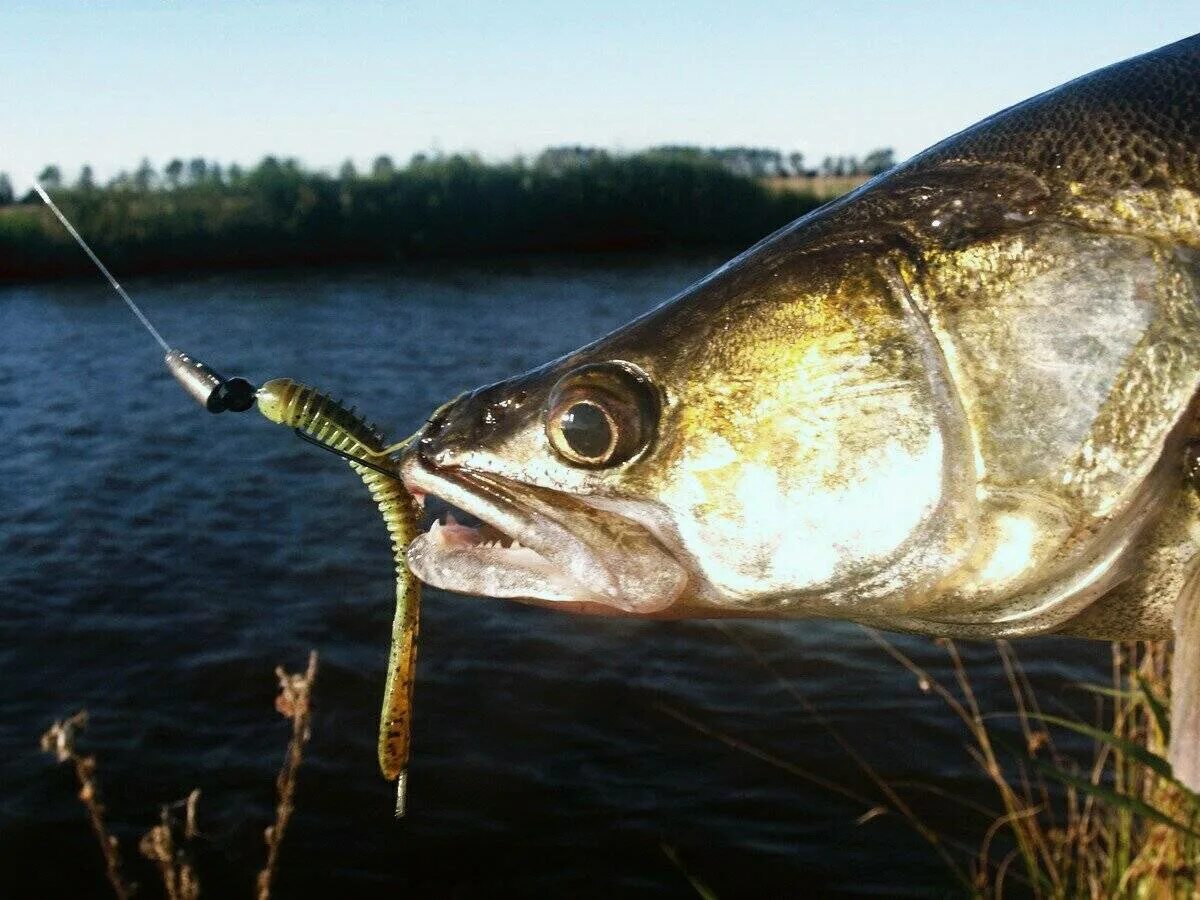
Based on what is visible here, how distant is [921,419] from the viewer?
1.90 meters

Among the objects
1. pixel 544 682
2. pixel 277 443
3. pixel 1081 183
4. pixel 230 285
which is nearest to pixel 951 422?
pixel 1081 183

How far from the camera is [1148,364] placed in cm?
182

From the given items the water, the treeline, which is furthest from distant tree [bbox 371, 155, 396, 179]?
the water

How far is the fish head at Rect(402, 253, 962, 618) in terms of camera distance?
→ 1.92 m

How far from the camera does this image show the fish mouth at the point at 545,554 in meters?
2.02

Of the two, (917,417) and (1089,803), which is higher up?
(917,417)

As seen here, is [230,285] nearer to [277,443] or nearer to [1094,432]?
[277,443]

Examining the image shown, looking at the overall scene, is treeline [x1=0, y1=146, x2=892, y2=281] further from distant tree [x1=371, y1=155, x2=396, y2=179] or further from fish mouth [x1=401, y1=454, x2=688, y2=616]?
fish mouth [x1=401, y1=454, x2=688, y2=616]

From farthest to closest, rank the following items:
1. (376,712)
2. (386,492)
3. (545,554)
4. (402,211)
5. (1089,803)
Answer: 1. (402,211)
2. (376,712)
3. (1089,803)
4. (386,492)
5. (545,554)

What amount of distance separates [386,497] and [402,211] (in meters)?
37.2

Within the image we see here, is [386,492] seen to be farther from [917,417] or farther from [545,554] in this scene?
[917,417]

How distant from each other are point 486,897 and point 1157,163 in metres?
5.73

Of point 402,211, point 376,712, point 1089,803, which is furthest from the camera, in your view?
point 402,211

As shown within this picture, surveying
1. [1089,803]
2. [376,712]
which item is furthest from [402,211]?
[1089,803]
